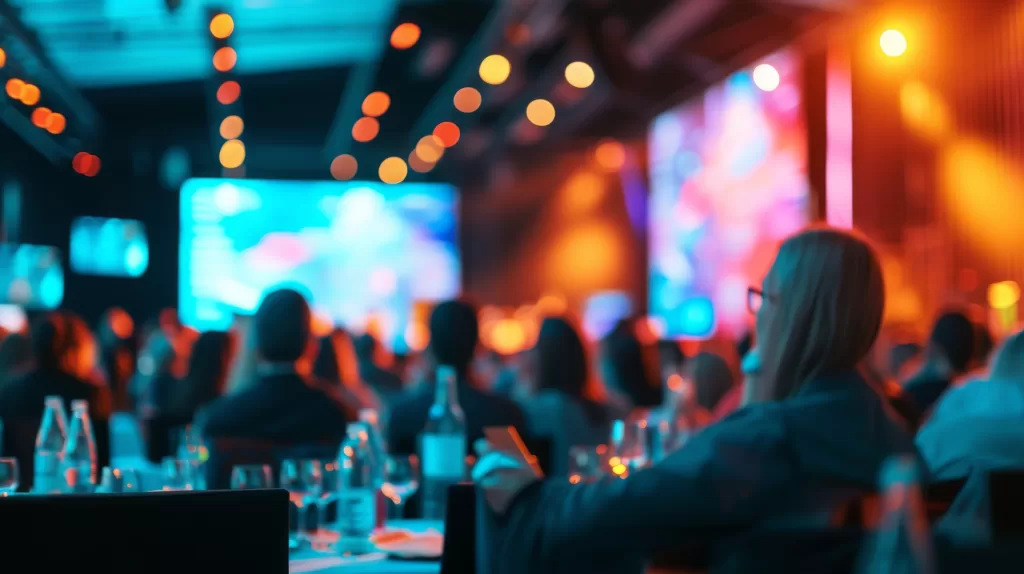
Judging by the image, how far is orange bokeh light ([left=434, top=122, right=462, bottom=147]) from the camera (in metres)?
15.7

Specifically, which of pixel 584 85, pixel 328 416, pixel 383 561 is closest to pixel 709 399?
pixel 328 416

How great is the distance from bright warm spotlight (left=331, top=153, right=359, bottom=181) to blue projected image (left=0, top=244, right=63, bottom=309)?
14.8 feet

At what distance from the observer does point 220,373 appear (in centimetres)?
546

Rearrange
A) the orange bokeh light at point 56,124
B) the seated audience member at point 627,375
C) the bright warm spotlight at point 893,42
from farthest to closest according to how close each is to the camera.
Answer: the orange bokeh light at point 56,124 < the bright warm spotlight at point 893,42 < the seated audience member at point 627,375

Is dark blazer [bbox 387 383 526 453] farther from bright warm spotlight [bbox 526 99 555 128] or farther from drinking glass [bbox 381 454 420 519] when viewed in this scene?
bright warm spotlight [bbox 526 99 555 128]

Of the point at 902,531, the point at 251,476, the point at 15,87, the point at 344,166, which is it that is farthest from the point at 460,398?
the point at 344,166

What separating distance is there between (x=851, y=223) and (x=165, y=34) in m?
6.81

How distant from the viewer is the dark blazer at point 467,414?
4.00m

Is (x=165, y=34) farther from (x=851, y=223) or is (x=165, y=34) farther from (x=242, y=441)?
(x=242, y=441)

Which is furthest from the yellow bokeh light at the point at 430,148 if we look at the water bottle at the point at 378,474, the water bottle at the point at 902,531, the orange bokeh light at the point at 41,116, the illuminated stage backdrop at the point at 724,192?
the water bottle at the point at 902,531

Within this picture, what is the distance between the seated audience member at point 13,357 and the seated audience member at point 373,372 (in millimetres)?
2018

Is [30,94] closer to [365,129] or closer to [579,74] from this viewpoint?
[365,129]

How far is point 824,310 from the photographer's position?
188 centimetres

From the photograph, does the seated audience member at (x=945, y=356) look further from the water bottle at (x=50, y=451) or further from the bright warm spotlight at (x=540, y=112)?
the bright warm spotlight at (x=540, y=112)
